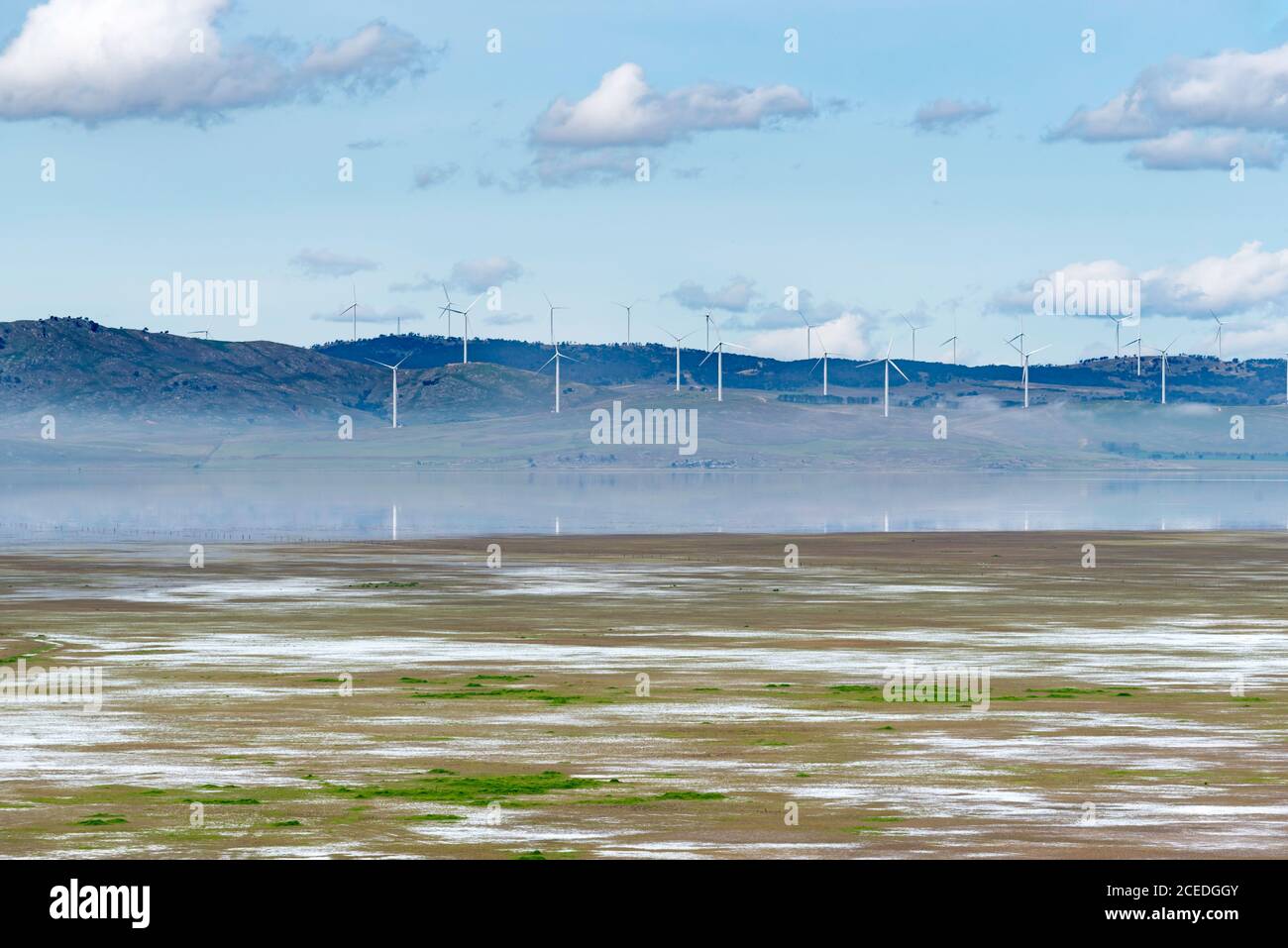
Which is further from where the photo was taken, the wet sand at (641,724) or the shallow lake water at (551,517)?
the shallow lake water at (551,517)

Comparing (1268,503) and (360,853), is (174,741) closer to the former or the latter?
(360,853)

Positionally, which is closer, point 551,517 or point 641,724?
point 641,724

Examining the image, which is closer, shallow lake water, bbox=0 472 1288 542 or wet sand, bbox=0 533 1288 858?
wet sand, bbox=0 533 1288 858

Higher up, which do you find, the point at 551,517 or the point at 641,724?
the point at 551,517

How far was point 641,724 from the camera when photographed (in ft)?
121

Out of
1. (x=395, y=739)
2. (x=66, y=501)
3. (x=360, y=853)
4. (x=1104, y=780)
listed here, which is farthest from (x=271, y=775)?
(x=66, y=501)

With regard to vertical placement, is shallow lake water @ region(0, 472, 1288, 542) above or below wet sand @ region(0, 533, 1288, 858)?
above

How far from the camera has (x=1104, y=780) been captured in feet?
99.8

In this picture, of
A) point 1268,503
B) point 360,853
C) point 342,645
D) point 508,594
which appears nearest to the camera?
point 360,853

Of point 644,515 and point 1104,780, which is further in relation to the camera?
point 644,515

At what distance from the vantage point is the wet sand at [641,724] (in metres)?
26.3

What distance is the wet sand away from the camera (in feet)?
86.2

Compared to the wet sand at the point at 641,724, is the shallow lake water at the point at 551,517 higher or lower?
higher
